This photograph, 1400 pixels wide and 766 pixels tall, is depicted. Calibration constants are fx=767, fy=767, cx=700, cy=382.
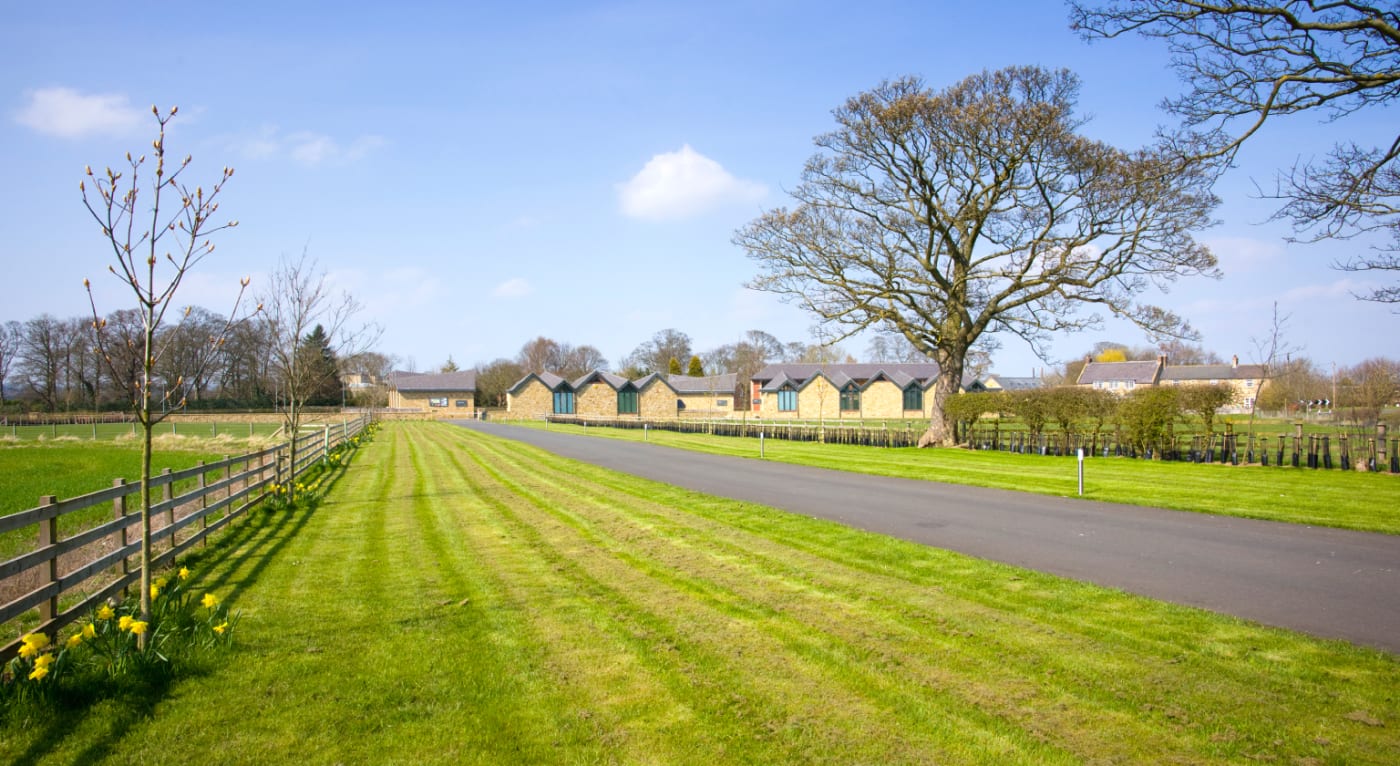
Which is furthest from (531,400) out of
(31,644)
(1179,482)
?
(31,644)

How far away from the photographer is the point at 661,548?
33.2 ft

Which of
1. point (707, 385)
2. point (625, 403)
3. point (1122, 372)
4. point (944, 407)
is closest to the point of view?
point (944, 407)

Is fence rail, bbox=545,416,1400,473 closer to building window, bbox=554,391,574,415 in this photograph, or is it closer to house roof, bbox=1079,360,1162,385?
building window, bbox=554,391,574,415

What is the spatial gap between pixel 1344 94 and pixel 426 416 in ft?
264

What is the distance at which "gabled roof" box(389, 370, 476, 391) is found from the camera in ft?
285

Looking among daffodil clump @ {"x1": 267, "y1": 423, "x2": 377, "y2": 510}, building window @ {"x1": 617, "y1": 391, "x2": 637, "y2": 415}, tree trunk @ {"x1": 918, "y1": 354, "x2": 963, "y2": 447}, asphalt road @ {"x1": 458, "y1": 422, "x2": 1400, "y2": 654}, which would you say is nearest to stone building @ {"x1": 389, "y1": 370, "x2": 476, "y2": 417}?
building window @ {"x1": 617, "y1": 391, "x2": 637, "y2": 415}

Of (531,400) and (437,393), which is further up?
(437,393)

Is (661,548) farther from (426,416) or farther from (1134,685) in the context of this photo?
(426,416)

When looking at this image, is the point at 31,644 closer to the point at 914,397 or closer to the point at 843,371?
the point at 914,397

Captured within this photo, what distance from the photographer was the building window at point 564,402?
75.2 metres

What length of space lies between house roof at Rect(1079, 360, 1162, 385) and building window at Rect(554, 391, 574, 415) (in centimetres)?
6180

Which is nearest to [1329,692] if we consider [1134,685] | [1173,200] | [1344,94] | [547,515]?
[1134,685]

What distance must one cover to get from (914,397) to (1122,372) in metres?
40.1

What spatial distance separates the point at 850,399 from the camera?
69875 millimetres
